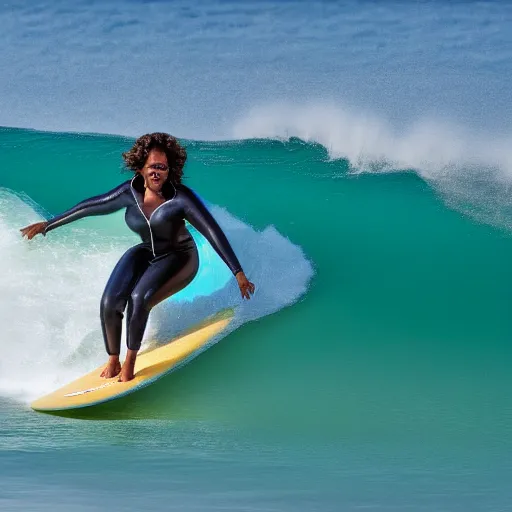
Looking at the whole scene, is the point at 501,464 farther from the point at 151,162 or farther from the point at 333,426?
the point at 151,162

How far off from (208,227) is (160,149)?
42 centimetres

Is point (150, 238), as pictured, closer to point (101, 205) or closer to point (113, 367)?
point (101, 205)

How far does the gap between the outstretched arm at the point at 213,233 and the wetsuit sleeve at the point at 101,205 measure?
287 mm

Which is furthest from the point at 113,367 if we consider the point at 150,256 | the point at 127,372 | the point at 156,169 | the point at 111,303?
the point at 156,169

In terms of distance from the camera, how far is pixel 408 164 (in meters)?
7.29

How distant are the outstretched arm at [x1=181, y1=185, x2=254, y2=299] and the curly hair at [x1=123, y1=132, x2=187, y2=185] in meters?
0.09

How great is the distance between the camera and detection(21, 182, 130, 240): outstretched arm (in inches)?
198

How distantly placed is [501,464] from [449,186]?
319 cm

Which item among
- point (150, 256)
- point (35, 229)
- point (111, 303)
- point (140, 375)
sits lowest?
point (140, 375)

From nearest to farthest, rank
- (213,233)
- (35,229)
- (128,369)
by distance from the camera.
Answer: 1. (213,233)
2. (128,369)
3. (35,229)

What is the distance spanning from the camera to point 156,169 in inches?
194

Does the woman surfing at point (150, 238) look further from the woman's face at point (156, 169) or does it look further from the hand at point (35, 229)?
the hand at point (35, 229)

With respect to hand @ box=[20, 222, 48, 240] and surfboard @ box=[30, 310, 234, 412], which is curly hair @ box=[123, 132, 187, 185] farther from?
surfboard @ box=[30, 310, 234, 412]

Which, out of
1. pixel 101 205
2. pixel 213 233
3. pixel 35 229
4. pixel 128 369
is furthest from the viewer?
pixel 35 229
